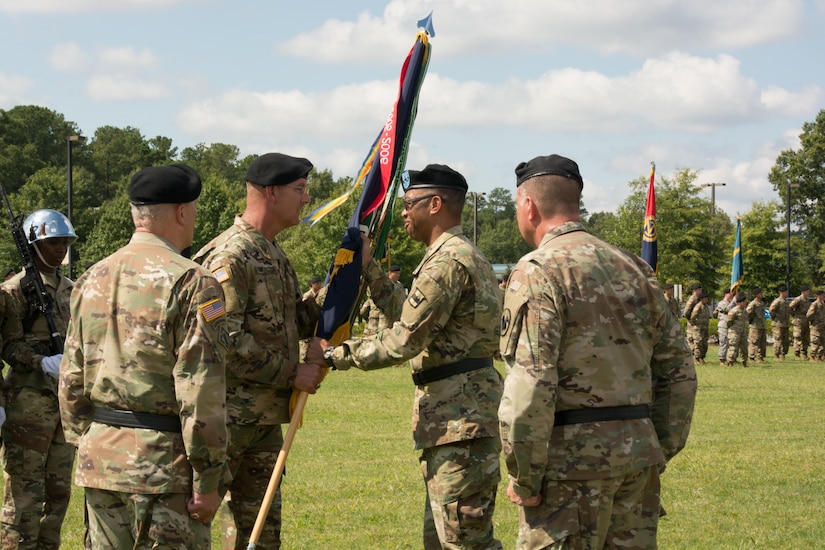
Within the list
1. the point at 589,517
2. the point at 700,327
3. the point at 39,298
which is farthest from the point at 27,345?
the point at 700,327

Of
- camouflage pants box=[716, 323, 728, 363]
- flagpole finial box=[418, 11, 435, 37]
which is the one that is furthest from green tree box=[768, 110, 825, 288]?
flagpole finial box=[418, 11, 435, 37]

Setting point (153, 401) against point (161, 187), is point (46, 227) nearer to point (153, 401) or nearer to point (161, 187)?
point (161, 187)

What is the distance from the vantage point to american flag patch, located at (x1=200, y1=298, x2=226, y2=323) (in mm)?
4660

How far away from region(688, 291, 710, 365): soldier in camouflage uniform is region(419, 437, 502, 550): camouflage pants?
82.4ft

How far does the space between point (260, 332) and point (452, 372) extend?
1228 millimetres

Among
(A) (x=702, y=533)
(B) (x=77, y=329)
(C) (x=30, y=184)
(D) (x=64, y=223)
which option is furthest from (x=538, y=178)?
(C) (x=30, y=184)

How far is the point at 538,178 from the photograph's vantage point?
5.01 metres

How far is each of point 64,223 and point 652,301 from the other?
15.6ft

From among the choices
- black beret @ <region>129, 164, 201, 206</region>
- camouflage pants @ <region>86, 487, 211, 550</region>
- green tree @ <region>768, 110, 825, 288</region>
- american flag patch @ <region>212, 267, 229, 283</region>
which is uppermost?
green tree @ <region>768, 110, 825, 288</region>

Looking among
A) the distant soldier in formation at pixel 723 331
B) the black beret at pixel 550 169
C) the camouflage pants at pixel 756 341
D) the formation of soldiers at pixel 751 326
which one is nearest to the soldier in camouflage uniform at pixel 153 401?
the black beret at pixel 550 169

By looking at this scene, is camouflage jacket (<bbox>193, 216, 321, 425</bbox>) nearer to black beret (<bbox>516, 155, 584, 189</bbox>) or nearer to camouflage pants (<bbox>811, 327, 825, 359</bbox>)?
black beret (<bbox>516, 155, 584, 189</bbox>)

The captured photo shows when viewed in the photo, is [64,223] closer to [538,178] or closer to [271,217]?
[271,217]

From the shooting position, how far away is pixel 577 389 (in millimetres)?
4707

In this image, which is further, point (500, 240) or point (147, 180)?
point (500, 240)
